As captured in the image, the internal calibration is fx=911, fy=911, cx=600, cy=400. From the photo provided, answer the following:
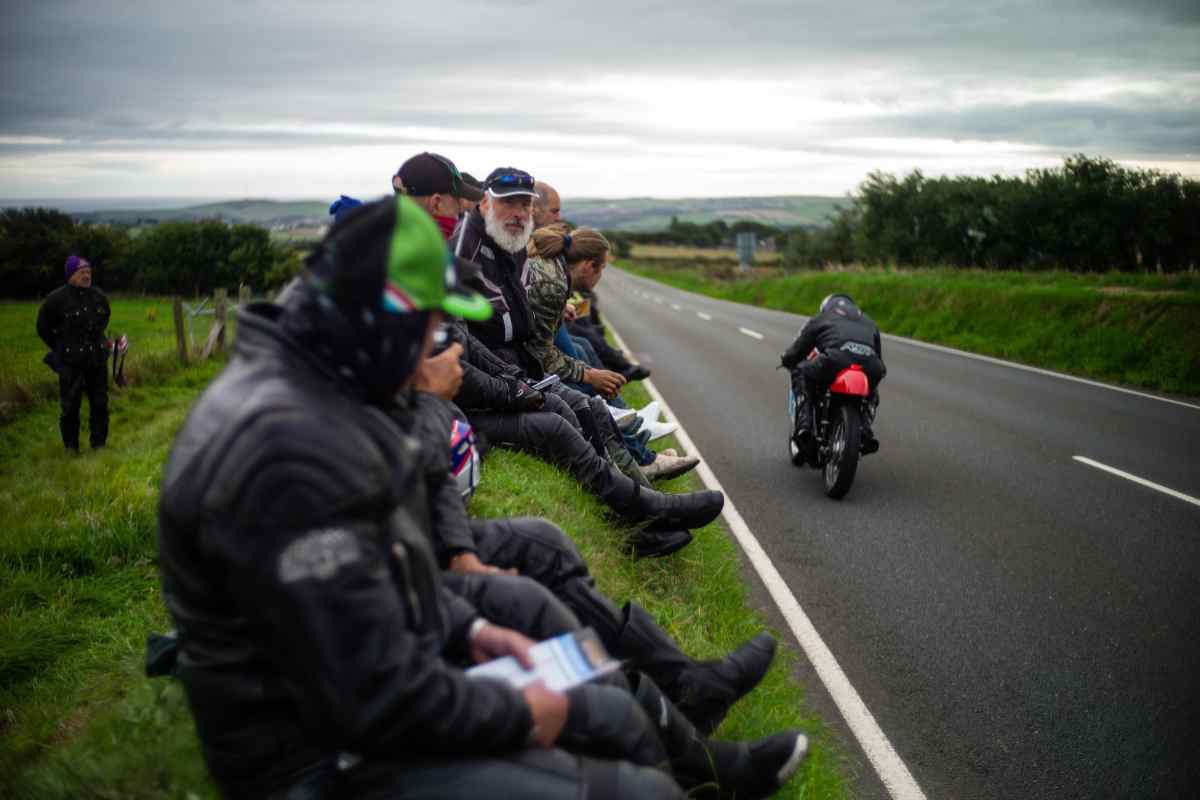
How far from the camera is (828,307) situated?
8.29m

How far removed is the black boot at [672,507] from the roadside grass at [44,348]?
33.8 ft

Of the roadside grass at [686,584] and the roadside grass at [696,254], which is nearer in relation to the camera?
the roadside grass at [686,584]

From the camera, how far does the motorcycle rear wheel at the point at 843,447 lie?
24.7ft

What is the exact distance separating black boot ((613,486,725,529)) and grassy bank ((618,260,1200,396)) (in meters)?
10.9

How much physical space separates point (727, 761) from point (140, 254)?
2724 centimetres

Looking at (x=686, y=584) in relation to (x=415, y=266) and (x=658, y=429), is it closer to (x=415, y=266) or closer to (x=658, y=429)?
(x=658, y=429)

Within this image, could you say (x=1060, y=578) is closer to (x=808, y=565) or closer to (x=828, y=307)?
(x=808, y=565)

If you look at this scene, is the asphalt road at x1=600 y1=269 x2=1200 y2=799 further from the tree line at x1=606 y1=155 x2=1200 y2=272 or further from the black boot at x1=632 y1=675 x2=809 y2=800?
the tree line at x1=606 y1=155 x2=1200 y2=272

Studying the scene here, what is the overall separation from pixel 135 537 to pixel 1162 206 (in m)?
30.6

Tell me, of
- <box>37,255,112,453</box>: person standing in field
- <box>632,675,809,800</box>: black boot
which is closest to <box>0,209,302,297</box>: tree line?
<box>37,255,112,453</box>: person standing in field

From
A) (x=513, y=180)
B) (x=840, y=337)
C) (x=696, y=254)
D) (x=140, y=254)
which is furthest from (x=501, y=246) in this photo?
(x=696, y=254)

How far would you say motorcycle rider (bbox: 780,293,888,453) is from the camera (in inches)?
306

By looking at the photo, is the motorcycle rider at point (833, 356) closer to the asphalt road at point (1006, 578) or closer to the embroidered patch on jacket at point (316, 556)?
the asphalt road at point (1006, 578)

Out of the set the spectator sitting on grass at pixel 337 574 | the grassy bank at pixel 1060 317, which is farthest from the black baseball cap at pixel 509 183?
the grassy bank at pixel 1060 317
